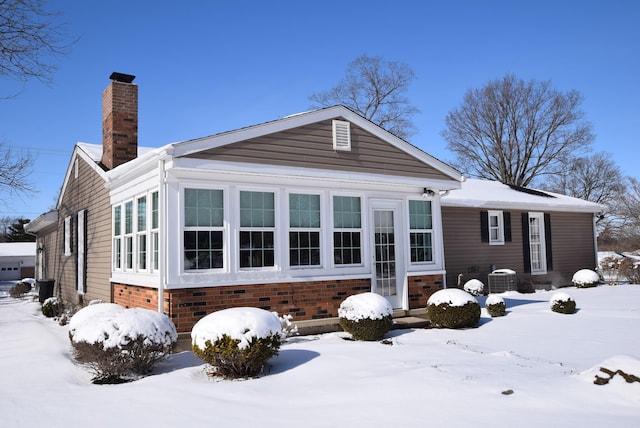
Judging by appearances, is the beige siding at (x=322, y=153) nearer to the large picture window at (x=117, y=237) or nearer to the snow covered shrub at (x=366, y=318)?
the snow covered shrub at (x=366, y=318)

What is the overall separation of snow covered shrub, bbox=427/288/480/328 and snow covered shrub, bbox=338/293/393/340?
1.51 metres

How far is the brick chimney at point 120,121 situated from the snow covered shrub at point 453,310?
7.94 metres

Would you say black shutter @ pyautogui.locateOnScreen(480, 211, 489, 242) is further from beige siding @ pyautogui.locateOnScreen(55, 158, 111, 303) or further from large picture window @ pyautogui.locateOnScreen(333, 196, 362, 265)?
beige siding @ pyautogui.locateOnScreen(55, 158, 111, 303)

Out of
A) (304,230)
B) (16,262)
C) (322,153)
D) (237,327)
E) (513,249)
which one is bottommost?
(237,327)

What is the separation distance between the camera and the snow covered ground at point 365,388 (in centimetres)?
469

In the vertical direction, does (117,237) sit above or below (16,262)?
above

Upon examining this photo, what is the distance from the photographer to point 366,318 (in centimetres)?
849

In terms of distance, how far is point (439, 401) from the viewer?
16.7 feet

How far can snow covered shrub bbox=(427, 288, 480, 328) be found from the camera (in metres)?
9.68

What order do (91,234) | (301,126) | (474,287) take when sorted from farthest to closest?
(474,287)
(91,234)
(301,126)

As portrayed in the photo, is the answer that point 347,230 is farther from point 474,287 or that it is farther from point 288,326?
point 474,287

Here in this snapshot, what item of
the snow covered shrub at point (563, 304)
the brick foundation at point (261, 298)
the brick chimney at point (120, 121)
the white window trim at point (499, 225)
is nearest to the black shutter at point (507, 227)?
the white window trim at point (499, 225)

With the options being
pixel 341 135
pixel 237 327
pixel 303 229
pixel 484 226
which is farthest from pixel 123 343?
pixel 484 226

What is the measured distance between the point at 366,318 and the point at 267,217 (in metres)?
2.56
